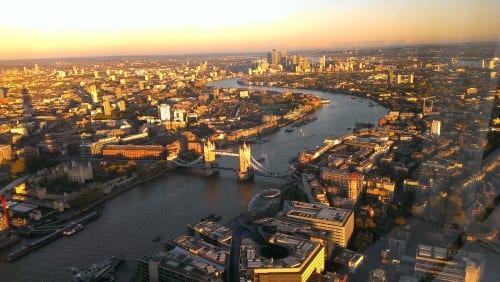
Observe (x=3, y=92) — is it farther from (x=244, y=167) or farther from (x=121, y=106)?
(x=244, y=167)

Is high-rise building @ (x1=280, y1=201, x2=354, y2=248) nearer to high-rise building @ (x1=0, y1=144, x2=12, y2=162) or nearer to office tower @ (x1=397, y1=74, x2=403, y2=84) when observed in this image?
high-rise building @ (x1=0, y1=144, x2=12, y2=162)

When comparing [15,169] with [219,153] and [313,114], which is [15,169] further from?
[313,114]

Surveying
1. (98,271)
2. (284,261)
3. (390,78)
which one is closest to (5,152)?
(98,271)

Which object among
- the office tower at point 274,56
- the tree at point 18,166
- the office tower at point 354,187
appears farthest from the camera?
the office tower at point 274,56

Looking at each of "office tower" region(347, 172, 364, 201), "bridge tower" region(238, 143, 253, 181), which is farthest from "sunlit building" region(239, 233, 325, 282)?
"bridge tower" region(238, 143, 253, 181)

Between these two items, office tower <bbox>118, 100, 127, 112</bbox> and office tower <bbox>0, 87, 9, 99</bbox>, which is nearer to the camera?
office tower <bbox>0, 87, 9, 99</bbox>

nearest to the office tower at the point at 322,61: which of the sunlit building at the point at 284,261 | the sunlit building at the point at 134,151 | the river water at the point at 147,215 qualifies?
the river water at the point at 147,215

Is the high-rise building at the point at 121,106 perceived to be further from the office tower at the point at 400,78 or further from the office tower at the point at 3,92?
the office tower at the point at 400,78
